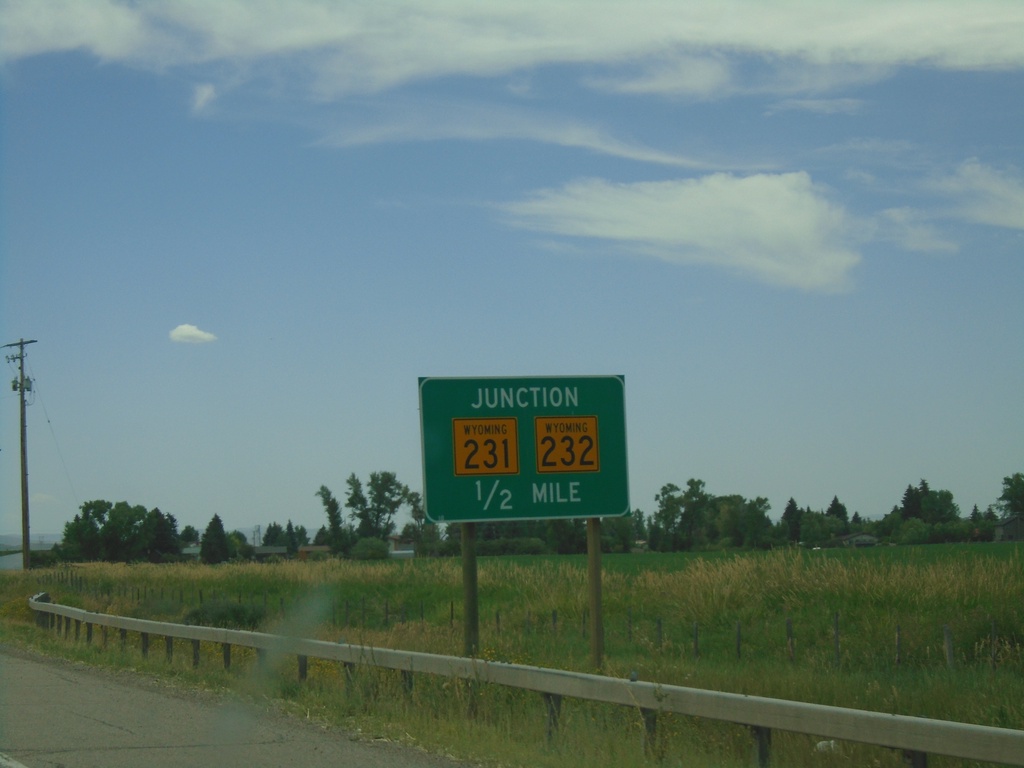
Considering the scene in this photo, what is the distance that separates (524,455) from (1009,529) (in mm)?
98864

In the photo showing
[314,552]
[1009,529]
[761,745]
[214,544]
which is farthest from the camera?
[214,544]

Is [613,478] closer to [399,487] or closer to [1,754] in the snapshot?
[1,754]

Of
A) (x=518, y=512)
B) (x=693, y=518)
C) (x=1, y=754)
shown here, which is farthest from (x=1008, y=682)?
(x=693, y=518)

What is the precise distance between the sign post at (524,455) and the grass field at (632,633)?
162 cm

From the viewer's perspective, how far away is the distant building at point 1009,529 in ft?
319

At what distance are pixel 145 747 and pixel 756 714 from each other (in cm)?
529

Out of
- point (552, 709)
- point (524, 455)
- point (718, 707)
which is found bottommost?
point (552, 709)

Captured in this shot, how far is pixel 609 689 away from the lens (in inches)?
360

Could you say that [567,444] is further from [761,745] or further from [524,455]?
[761,745]

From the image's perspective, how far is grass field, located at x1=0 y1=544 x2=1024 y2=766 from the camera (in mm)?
9977

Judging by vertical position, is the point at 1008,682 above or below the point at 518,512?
below

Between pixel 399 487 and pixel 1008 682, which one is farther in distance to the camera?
pixel 399 487

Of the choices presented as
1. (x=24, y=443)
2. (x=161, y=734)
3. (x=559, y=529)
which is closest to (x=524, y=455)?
(x=161, y=734)

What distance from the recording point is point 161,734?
10.4 meters
